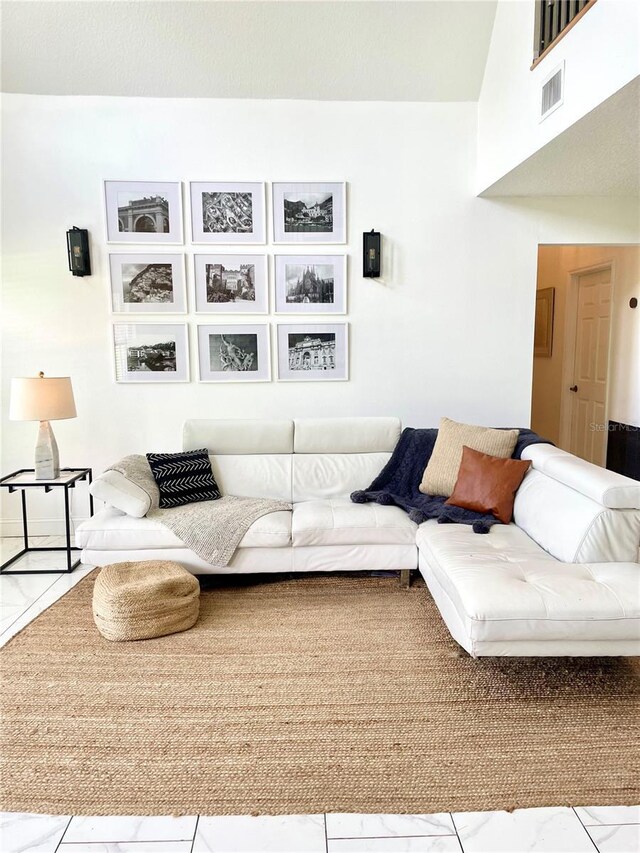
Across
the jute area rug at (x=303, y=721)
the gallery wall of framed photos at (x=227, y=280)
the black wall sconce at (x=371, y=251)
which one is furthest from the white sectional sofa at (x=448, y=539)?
the black wall sconce at (x=371, y=251)

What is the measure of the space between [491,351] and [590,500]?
5.85 ft

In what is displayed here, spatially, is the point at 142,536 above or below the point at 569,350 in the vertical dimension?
below

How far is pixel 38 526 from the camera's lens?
4066 millimetres

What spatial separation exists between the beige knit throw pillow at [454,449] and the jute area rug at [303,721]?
795mm

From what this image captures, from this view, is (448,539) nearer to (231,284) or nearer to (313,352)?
(313,352)

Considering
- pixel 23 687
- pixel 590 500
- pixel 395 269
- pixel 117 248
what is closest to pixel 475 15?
pixel 395 269

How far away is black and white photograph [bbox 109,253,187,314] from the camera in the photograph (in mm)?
3891

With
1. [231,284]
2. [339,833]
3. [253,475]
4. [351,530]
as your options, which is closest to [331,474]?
[253,475]

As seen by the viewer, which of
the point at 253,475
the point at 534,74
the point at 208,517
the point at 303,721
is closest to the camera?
the point at 303,721

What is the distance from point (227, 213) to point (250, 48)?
3.26 ft

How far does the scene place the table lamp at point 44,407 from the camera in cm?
331

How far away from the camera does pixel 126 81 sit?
3646mm

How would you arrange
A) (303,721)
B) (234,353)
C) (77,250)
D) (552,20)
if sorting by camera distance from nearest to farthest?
(303,721)
(552,20)
(77,250)
(234,353)

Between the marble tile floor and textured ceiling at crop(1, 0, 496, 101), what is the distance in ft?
13.0
